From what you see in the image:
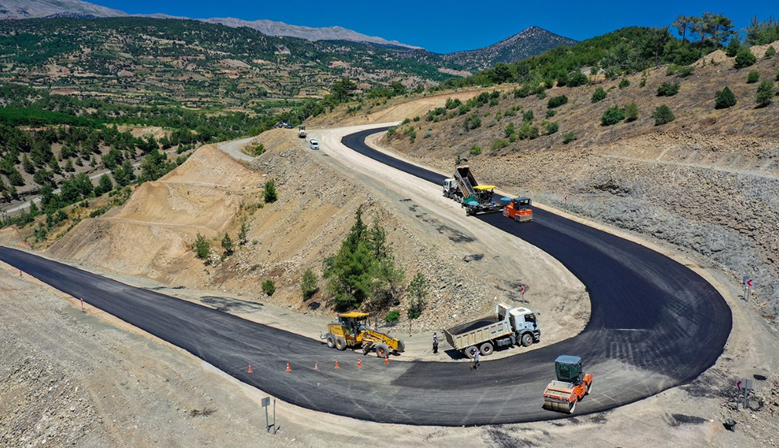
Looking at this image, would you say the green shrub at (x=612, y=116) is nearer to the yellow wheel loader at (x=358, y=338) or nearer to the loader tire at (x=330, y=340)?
the yellow wheel loader at (x=358, y=338)

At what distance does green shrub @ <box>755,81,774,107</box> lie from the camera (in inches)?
1575

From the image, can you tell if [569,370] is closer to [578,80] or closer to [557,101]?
[557,101]

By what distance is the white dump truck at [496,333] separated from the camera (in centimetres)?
2312

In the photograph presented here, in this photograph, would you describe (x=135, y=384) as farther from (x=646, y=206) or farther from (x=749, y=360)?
(x=646, y=206)

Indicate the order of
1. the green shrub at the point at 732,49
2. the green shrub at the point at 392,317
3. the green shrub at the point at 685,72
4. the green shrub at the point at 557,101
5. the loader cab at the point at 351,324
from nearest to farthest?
the loader cab at the point at 351,324, the green shrub at the point at 392,317, the green shrub at the point at 685,72, the green shrub at the point at 732,49, the green shrub at the point at 557,101

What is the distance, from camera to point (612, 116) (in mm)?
50781

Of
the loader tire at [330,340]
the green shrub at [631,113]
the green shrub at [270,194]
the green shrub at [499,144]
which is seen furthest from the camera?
the green shrub at [499,144]

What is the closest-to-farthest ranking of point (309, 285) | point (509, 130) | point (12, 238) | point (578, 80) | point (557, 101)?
point (309, 285) < point (509, 130) < point (557, 101) < point (578, 80) < point (12, 238)

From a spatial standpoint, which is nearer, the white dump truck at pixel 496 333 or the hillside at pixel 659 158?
the white dump truck at pixel 496 333

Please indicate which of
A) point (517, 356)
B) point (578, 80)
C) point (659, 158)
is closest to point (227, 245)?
point (517, 356)

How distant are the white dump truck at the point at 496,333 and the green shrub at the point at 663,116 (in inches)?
1204

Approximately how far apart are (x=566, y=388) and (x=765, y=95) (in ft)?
116

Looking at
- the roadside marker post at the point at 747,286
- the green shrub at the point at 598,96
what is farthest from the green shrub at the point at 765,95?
the roadside marker post at the point at 747,286

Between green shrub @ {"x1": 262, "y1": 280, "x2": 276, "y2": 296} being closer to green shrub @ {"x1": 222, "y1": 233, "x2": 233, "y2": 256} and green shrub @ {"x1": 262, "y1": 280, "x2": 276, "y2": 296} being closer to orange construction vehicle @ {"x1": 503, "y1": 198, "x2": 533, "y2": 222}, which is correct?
green shrub @ {"x1": 222, "y1": 233, "x2": 233, "y2": 256}
